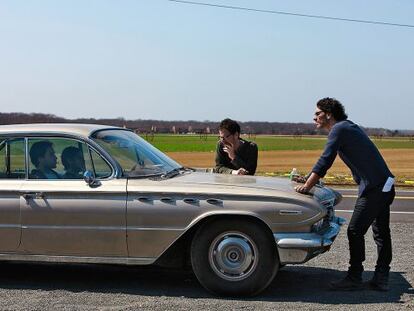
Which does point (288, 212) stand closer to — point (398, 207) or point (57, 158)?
point (57, 158)

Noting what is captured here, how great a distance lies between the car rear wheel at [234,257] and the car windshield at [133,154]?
90 cm

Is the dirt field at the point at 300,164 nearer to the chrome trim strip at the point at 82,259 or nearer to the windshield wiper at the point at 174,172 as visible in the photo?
the windshield wiper at the point at 174,172

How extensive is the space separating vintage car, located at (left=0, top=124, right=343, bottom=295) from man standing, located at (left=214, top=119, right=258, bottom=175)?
1373mm

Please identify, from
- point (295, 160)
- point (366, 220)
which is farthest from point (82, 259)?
point (295, 160)

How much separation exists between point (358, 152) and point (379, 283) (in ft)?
4.03

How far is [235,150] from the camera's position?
734cm

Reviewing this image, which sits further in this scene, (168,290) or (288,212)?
(168,290)

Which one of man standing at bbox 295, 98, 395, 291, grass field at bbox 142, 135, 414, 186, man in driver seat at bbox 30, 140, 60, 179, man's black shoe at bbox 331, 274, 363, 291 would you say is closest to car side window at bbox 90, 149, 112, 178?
man in driver seat at bbox 30, 140, 60, 179

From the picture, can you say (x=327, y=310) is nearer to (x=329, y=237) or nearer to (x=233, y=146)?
(x=329, y=237)

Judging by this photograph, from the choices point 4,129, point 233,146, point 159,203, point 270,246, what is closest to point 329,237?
point 270,246

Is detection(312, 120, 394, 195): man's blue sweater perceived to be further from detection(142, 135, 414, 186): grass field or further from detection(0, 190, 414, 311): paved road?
detection(142, 135, 414, 186): grass field

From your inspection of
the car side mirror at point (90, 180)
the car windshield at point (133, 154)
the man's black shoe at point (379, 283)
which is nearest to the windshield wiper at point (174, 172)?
the car windshield at point (133, 154)

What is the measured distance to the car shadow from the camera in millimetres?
5594

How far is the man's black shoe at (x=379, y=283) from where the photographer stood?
578 cm
